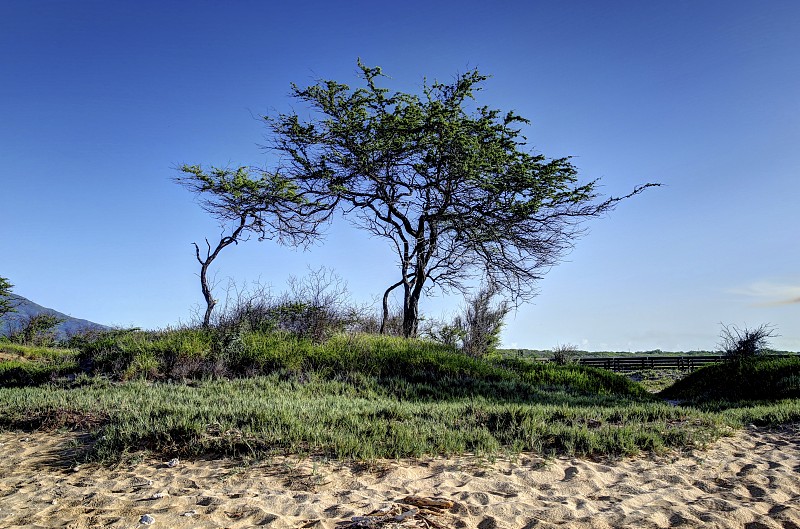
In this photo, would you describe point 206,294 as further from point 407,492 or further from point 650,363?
point 650,363

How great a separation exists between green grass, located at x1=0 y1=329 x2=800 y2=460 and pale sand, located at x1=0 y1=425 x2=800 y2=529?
414 millimetres

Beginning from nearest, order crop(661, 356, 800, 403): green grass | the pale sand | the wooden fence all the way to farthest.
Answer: the pale sand
crop(661, 356, 800, 403): green grass
the wooden fence

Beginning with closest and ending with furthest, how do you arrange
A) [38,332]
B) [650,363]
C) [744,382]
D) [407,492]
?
[407,492] → [744,382] → [650,363] → [38,332]

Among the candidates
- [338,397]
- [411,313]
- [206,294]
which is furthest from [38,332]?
[338,397]

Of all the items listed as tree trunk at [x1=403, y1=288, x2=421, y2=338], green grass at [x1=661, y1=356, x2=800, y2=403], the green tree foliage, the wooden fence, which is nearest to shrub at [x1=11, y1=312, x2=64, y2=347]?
the green tree foliage

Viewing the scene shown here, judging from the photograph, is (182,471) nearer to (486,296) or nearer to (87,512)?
(87,512)

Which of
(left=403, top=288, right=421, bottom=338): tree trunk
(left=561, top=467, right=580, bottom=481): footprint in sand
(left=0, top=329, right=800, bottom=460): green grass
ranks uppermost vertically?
(left=403, top=288, right=421, bottom=338): tree trunk

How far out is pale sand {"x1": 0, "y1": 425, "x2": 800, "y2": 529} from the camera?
4121 millimetres

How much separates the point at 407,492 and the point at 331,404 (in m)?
4.00

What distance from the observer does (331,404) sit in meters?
8.40

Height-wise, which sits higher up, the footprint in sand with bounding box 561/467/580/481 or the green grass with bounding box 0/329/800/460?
the green grass with bounding box 0/329/800/460

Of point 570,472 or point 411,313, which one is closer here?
point 570,472

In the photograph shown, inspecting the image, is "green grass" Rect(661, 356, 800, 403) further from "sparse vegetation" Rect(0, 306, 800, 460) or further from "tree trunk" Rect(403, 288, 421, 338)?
"tree trunk" Rect(403, 288, 421, 338)

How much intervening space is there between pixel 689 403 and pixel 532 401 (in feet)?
16.7
